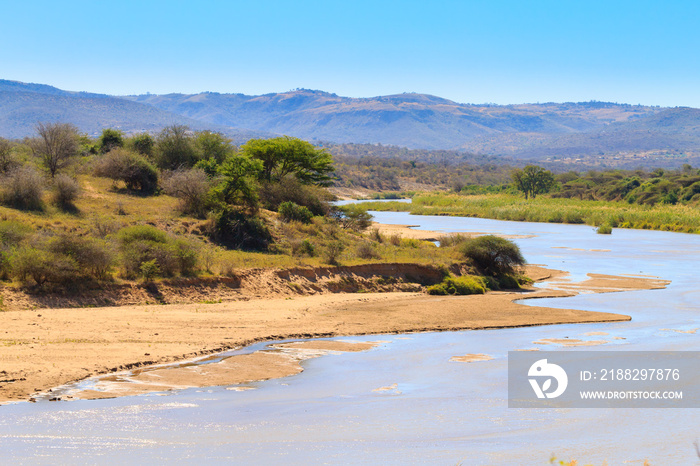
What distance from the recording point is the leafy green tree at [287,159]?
43281mm

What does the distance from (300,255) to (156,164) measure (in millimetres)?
16315

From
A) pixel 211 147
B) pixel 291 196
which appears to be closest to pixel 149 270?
pixel 291 196

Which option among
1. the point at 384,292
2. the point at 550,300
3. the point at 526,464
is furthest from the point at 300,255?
the point at 526,464

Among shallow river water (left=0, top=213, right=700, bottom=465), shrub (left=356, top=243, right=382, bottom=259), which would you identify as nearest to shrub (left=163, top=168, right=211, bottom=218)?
shrub (left=356, top=243, right=382, bottom=259)

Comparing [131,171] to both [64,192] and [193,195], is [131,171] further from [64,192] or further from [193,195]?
[64,192]

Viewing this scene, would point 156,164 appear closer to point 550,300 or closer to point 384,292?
point 384,292

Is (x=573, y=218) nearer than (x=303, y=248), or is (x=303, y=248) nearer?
(x=303, y=248)

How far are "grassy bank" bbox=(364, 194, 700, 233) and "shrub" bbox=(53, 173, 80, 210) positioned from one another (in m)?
54.4

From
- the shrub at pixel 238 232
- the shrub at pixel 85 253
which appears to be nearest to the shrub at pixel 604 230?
the shrub at pixel 238 232

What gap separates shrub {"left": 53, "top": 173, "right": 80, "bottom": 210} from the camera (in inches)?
1158

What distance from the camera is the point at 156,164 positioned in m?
41.5

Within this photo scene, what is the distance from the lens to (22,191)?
28.4 meters

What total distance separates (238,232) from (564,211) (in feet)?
189

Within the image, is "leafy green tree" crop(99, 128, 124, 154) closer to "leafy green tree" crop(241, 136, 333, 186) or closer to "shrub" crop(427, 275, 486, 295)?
"leafy green tree" crop(241, 136, 333, 186)
